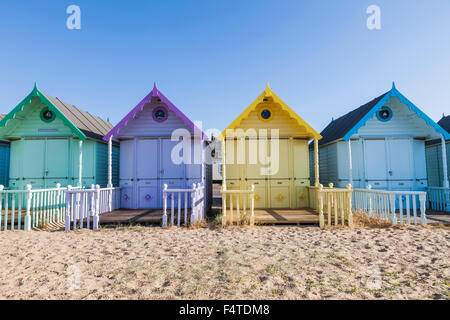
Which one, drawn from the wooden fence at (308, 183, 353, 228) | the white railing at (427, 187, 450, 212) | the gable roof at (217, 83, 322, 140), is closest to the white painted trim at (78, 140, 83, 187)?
the gable roof at (217, 83, 322, 140)

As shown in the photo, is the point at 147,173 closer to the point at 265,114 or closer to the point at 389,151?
the point at 265,114

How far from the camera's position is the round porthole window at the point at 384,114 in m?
10.5

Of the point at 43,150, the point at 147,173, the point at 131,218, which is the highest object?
the point at 43,150

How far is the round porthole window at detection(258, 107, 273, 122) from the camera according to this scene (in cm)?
996

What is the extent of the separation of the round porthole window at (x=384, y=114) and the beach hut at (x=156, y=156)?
8031mm

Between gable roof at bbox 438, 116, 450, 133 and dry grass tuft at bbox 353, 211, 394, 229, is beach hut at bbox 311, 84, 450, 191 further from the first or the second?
gable roof at bbox 438, 116, 450, 133

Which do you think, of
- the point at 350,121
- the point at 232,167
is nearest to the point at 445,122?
the point at 350,121

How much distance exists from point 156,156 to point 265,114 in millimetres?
4903

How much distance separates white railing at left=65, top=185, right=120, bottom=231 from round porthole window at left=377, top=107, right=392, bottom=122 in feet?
38.4

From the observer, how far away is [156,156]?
10102mm

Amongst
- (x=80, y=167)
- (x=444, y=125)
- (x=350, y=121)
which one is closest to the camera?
(x=80, y=167)
